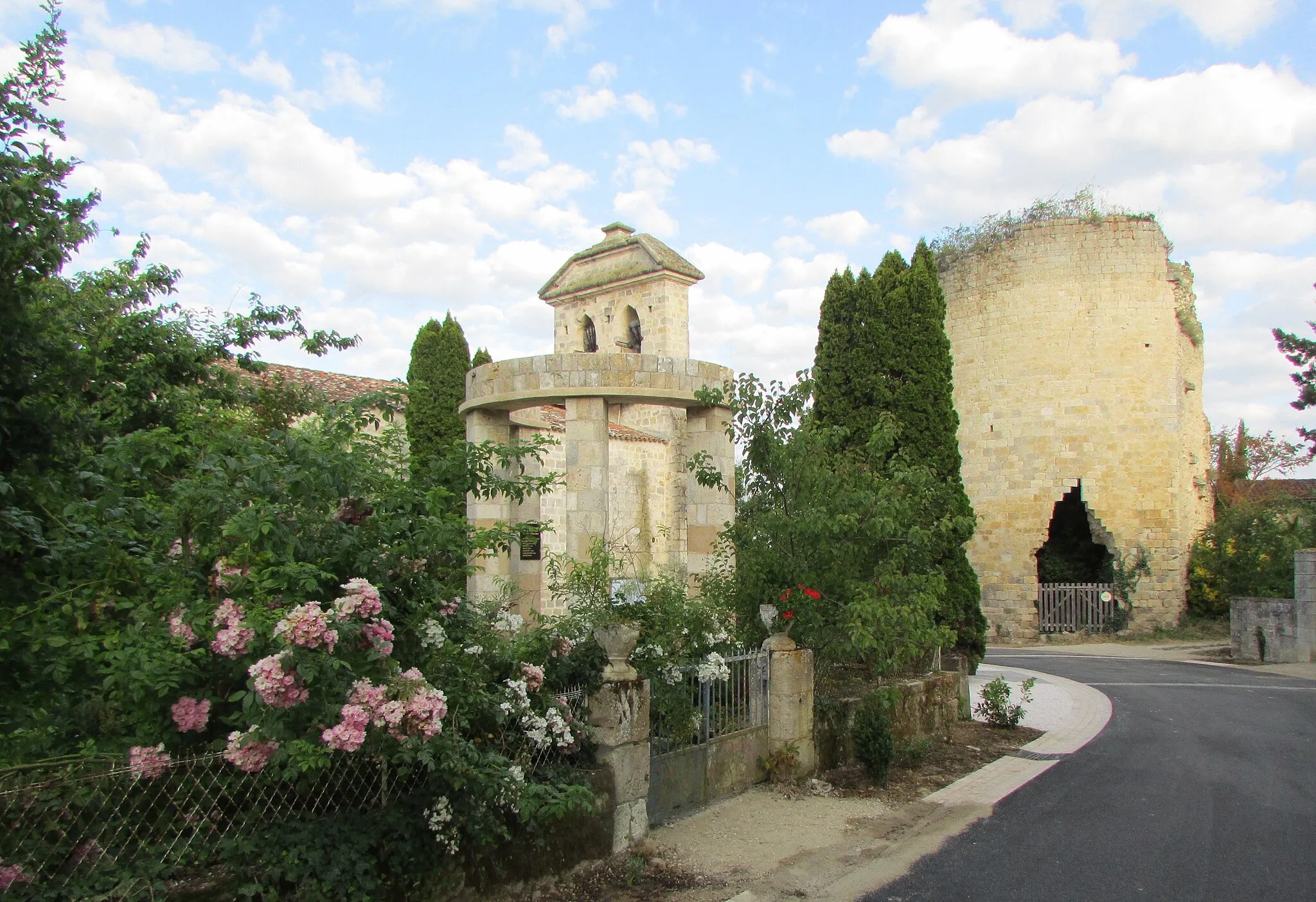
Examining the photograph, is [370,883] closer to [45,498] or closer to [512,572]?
[45,498]

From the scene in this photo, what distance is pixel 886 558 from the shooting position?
30.5ft

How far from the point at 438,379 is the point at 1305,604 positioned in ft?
63.3

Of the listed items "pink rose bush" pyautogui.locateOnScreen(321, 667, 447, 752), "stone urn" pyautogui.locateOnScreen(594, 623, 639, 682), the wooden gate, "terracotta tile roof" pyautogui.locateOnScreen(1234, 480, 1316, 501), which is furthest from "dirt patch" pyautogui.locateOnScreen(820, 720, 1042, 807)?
"terracotta tile roof" pyautogui.locateOnScreen(1234, 480, 1316, 501)

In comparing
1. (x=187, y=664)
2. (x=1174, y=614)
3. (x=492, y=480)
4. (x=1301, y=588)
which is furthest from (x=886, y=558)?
(x=1174, y=614)

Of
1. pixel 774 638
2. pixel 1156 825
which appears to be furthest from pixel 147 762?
pixel 1156 825

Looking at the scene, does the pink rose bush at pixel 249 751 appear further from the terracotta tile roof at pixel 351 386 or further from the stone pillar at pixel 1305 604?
the stone pillar at pixel 1305 604

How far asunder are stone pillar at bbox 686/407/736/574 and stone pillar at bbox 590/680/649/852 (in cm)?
562

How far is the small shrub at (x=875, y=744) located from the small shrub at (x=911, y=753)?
0.44 metres

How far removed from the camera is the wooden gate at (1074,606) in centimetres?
2492

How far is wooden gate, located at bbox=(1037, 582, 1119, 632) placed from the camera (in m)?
24.9

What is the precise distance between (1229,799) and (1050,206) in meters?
20.9

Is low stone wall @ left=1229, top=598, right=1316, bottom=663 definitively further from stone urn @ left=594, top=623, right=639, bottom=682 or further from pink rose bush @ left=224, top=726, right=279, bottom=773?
pink rose bush @ left=224, top=726, right=279, bottom=773

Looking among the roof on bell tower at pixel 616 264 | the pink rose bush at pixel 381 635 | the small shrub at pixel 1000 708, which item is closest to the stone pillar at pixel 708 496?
the small shrub at pixel 1000 708

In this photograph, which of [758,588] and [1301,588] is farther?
[1301,588]
